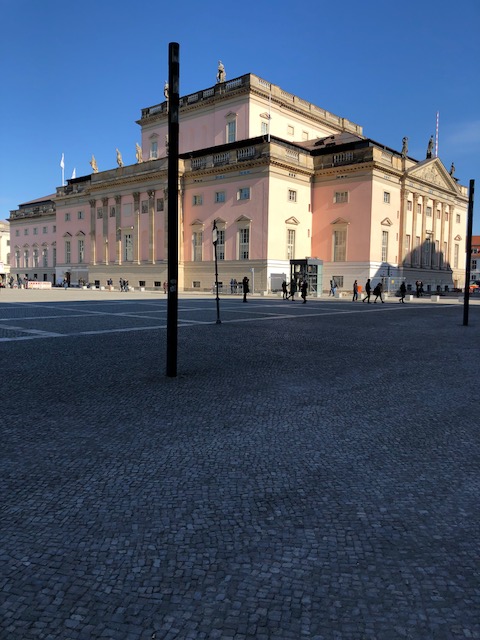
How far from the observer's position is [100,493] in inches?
146

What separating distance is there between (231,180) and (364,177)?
12660mm

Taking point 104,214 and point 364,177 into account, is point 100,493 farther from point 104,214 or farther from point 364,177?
point 104,214

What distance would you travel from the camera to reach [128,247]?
60.1 metres

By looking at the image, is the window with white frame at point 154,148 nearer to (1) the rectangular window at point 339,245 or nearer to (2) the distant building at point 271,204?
(2) the distant building at point 271,204

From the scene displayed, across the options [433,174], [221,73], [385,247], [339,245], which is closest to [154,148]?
[221,73]

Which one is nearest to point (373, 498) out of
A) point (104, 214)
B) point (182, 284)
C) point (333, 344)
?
point (333, 344)

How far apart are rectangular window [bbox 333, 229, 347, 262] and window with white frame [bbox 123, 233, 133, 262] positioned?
23896 mm

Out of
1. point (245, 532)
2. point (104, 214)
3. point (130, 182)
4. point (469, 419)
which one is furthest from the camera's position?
point (104, 214)

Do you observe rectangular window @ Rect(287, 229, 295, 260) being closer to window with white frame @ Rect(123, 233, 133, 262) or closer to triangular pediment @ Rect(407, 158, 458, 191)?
triangular pediment @ Rect(407, 158, 458, 191)

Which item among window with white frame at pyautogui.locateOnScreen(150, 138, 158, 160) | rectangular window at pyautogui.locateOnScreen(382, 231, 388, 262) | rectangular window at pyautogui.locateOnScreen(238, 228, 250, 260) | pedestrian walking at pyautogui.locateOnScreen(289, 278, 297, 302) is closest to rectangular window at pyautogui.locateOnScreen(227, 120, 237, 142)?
rectangular window at pyautogui.locateOnScreen(238, 228, 250, 260)

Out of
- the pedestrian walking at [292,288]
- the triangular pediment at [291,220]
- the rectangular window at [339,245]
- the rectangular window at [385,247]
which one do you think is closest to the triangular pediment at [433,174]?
the rectangular window at [385,247]

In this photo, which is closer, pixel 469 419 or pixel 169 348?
pixel 469 419

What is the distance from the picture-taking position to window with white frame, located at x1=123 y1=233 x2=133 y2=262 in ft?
196

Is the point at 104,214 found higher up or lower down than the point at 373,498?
higher up
